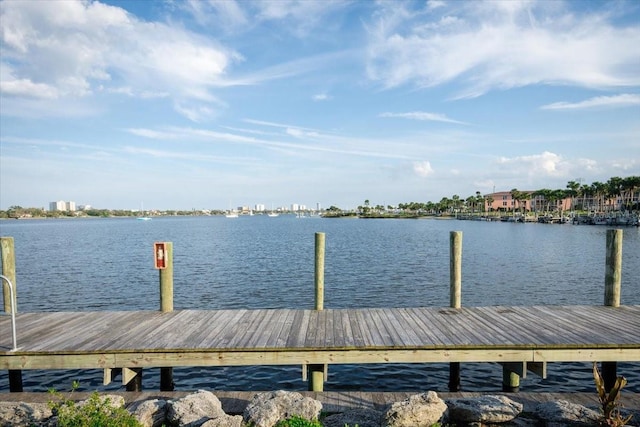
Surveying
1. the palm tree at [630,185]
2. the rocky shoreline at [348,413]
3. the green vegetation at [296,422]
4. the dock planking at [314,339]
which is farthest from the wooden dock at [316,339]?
the palm tree at [630,185]

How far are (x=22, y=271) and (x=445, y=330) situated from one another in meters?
36.7

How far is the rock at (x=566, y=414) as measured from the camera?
18.4 ft

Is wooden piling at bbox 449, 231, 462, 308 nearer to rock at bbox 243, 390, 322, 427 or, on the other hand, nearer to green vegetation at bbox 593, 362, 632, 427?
green vegetation at bbox 593, 362, 632, 427

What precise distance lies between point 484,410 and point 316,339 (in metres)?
3.29

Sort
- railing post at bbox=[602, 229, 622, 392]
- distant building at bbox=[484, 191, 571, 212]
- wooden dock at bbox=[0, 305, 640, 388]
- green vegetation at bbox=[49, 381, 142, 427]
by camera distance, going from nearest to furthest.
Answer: green vegetation at bbox=[49, 381, 142, 427] < wooden dock at bbox=[0, 305, 640, 388] < railing post at bbox=[602, 229, 622, 392] < distant building at bbox=[484, 191, 571, 212]

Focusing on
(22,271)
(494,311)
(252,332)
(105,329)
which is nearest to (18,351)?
(105,329)

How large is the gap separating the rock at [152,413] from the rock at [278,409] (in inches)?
52.5

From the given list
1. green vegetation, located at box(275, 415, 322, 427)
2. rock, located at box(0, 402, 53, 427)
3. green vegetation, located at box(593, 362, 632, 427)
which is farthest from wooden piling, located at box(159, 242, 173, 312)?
green vegetation, located at box(593, 362, 632, 427)

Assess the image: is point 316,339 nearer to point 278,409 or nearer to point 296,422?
point 278,409

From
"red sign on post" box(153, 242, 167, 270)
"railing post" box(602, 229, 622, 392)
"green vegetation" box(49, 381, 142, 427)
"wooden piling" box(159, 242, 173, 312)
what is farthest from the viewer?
"railing post" box(602, 229, 622, 392)

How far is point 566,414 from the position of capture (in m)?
5.70

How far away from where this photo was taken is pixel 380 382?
Answer: 37.7ft

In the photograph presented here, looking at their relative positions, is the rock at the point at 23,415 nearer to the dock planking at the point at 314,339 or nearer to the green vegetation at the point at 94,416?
the green vegetation at the point at 94,416

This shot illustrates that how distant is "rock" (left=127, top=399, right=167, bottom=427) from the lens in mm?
5828
